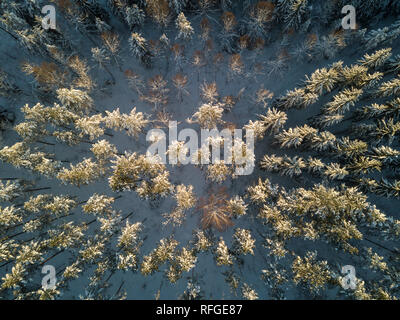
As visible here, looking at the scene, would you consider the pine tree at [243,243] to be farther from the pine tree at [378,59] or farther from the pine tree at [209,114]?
the pine tree at [378,59]

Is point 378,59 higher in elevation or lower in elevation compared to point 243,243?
higher

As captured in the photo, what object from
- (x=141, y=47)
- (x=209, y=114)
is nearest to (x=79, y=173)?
(x=209, y=114)
